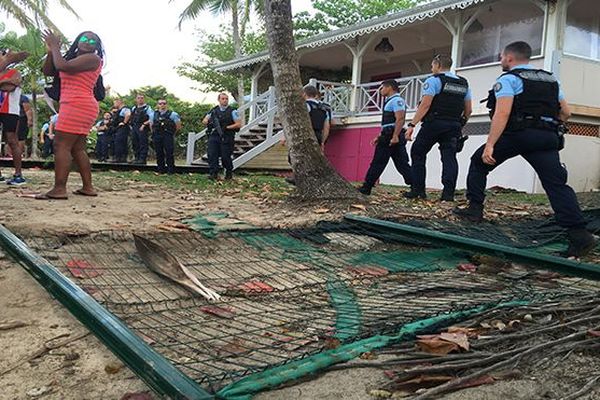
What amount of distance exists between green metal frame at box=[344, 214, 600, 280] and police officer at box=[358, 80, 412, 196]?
2222 millimetres

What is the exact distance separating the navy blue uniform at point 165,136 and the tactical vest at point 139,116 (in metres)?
2.31

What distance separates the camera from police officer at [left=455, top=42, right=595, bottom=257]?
3.84 metres

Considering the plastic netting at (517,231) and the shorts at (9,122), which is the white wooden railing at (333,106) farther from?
the plastic netting at (517,231)

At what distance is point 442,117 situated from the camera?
6.20m

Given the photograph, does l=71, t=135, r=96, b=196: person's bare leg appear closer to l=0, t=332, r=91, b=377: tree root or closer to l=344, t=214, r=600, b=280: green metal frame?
l=344, t=214, r=600, b=280: green metal frame

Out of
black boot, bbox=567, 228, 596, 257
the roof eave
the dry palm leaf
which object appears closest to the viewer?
the dry palm leaf

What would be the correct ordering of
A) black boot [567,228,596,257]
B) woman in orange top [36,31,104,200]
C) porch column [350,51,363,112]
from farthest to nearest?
1. porch column [350,51,363,112]
2. woman in orange top [36,31,104,200]
3. black boot [567,228,596,257]

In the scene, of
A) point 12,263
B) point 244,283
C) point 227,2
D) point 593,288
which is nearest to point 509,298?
point 593,288

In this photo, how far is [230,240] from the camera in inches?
155

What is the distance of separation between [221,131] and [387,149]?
3543 mm

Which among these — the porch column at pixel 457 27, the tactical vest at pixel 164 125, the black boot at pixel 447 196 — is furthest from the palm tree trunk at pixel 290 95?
the porch column at pixel 457 27

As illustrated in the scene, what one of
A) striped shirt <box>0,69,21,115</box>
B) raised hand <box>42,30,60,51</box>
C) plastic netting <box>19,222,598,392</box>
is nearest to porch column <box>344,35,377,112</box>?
striped shirt <box>0,69,21,115</box>

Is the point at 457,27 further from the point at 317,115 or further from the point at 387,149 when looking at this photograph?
the point at 387,149

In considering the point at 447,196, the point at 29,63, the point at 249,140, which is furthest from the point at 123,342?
→ the point at 29,63
